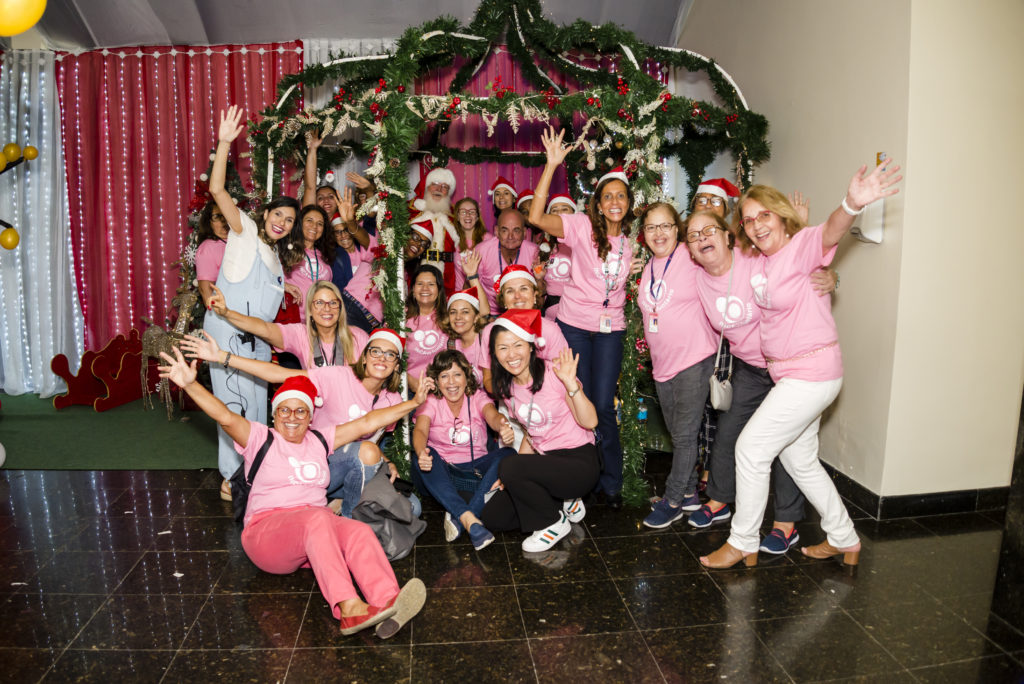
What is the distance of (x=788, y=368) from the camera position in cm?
333

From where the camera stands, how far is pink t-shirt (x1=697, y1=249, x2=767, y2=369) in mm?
3582

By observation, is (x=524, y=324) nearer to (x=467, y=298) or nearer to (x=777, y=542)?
(x=467, y=298)

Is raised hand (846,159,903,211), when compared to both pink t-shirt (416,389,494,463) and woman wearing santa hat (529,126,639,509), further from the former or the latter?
pink t-shirt (416,389,494,463)

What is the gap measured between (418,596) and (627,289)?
2185 mm

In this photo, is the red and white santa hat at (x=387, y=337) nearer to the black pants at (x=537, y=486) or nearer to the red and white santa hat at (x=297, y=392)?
the red and white santa hat at (x=297, y=392)

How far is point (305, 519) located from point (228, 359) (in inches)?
43.8

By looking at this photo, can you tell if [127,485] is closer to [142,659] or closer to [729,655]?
[142,659]

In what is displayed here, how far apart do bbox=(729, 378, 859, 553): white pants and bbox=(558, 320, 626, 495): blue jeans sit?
94cm

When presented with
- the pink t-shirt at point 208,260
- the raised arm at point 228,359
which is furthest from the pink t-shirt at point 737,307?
the pink t-shirt at point 208,260

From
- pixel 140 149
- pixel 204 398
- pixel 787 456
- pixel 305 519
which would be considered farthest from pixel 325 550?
pixel 140 149

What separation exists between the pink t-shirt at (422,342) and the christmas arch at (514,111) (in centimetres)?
18

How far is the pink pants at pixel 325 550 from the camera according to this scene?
9.69 ft

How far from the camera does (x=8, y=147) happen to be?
6574 mm

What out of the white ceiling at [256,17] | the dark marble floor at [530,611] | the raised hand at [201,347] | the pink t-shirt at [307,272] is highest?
the white ceiling at [256,17]
